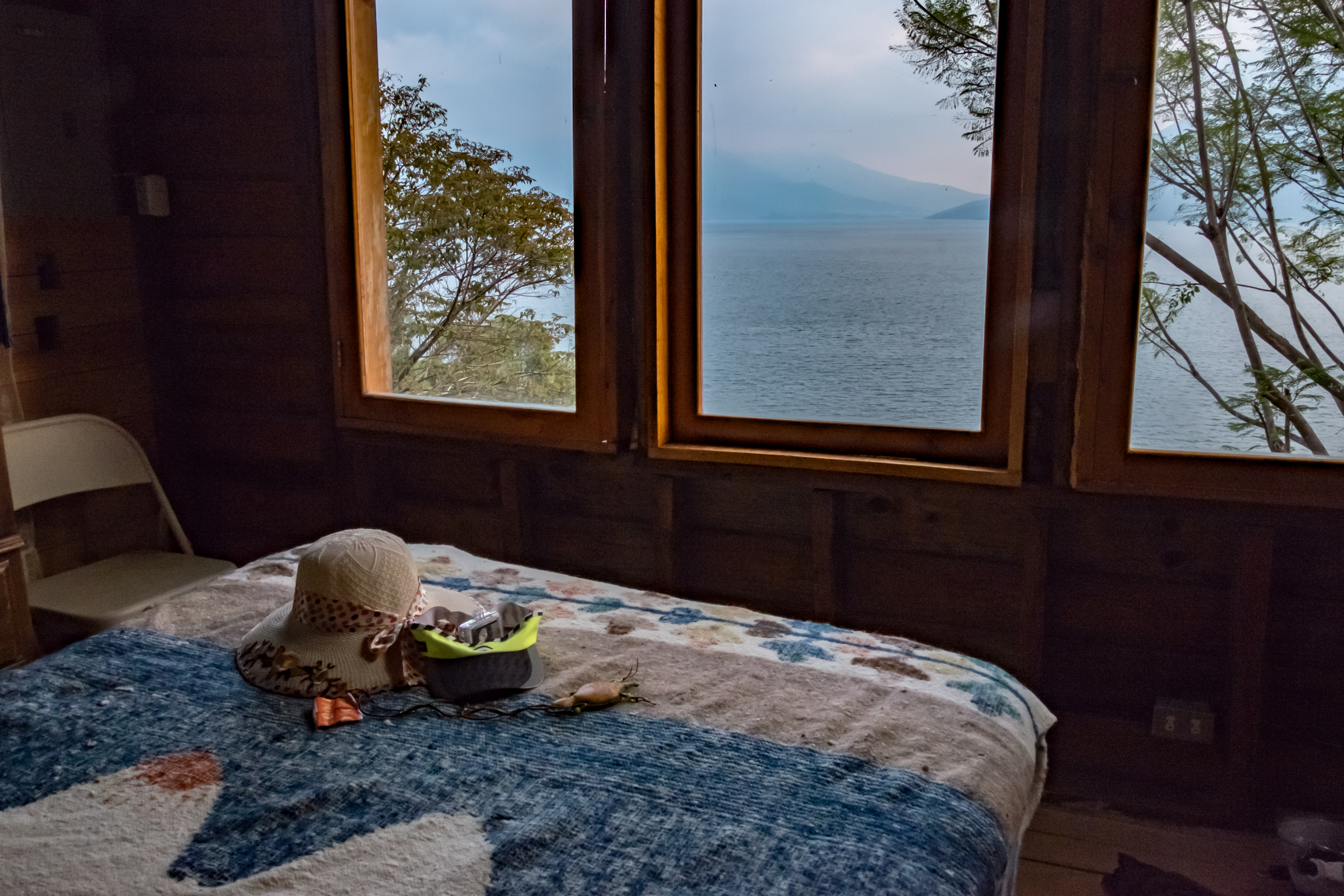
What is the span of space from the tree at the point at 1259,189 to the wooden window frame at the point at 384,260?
1.24m

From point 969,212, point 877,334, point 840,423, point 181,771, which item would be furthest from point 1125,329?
point 181,771

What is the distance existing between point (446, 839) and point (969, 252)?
5.53ft

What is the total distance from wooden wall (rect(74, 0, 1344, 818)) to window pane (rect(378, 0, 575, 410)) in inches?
8.3

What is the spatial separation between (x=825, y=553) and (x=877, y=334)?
538mm

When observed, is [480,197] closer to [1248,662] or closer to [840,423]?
[840,423]

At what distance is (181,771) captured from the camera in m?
1.42

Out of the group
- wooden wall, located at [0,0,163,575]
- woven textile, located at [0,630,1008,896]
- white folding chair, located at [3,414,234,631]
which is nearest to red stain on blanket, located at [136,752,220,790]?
woven textile, located at [0,630,1008,896]

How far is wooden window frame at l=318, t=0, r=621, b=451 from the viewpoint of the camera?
8.22 feet

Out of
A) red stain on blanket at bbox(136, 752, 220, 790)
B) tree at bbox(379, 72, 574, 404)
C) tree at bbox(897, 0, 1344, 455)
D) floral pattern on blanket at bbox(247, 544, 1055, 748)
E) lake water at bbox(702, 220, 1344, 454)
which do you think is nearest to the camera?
red stain on blanket at bbox(136, 752, 220, 790)

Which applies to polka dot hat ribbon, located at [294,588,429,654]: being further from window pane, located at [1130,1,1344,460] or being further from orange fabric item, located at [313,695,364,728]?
window pane, located at [1130,1,1344,460]

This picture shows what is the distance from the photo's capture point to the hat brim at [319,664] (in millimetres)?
1641

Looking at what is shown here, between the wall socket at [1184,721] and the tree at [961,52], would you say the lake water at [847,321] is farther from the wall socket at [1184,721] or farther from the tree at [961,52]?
the wall socket at [1184,721]

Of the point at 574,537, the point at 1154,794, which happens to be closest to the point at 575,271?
the point at 574,537

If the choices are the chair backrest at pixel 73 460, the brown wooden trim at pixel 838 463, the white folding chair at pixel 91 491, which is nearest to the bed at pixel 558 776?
the brown wooden trim at pixel 838 463
